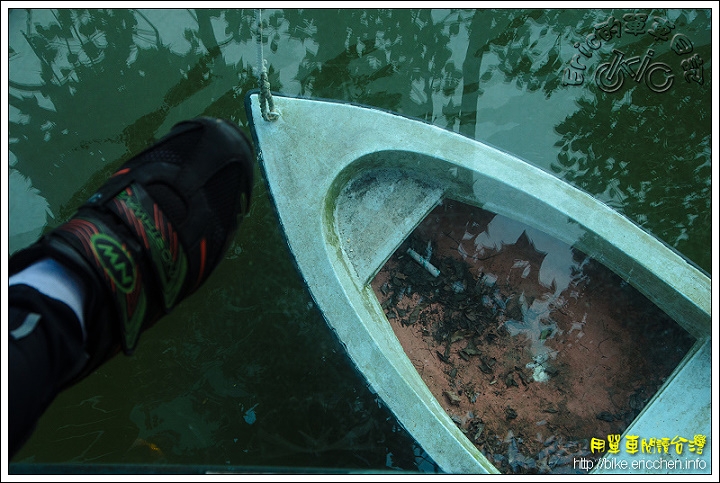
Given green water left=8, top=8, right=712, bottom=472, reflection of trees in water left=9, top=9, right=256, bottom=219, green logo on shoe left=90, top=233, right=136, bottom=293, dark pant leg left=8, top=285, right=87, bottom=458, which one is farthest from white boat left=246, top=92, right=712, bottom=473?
dark pant leg left=8, top=285, right=87, bottom=458

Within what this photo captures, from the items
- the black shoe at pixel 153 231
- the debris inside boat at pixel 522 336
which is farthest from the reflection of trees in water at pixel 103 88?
the debris inside boat at pixel 522 336

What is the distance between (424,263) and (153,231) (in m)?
1.32

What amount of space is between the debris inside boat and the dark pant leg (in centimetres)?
137

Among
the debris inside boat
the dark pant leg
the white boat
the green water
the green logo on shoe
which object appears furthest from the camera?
the green water

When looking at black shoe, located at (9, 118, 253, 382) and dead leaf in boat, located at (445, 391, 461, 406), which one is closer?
black shoe, located at (9, 118, 253, 382)

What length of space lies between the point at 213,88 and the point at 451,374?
206 cm

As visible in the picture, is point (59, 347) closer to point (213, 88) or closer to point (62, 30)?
point (213, 88)

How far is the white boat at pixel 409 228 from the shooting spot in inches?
81.4

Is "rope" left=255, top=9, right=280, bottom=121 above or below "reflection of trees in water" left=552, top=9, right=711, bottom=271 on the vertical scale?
above

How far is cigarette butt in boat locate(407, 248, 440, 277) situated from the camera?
246 cm

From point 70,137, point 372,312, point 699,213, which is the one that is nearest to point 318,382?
point 372,312

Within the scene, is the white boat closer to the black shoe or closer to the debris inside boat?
the debris inside boat

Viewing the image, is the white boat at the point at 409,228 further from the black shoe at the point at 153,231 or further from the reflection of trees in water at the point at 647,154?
the reflection of trees in water at the point at 647,154

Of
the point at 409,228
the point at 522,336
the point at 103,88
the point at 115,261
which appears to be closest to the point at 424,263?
the point at 409,228
